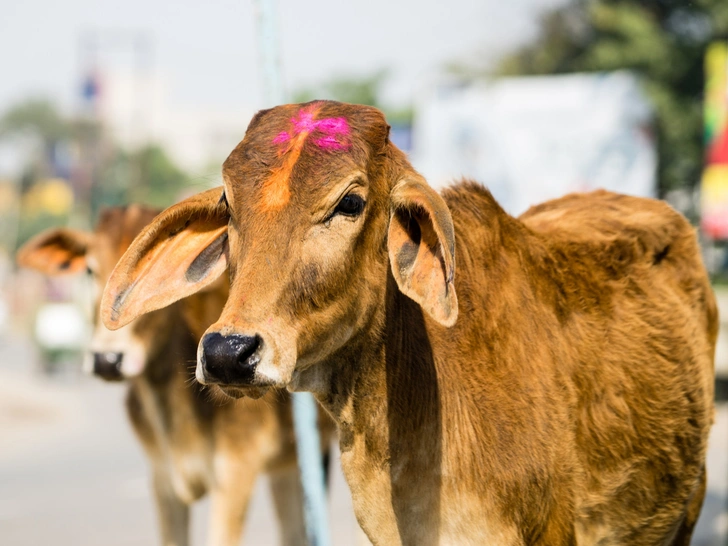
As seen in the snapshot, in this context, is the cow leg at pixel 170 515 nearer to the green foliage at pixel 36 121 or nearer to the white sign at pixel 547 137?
the white sign at pixel 547 137

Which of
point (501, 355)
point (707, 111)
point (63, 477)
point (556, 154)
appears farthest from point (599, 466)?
point (556, 154)

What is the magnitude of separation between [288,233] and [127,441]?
34.8 feet

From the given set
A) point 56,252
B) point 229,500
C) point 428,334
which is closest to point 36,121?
point 56,252

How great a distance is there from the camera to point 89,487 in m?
A: 10.3

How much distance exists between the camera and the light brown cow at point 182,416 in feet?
19.2

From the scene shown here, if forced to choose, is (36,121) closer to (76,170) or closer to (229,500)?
(76,170)

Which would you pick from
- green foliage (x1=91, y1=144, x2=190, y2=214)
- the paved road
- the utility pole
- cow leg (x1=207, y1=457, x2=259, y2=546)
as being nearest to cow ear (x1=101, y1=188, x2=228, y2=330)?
the utility pole

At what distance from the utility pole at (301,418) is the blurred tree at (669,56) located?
54.2ft

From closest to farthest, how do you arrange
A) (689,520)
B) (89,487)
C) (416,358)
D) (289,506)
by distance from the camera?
(416,358) → (689,520) → (289,506) → (89,487)

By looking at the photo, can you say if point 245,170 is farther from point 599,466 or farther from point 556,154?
point 556,154

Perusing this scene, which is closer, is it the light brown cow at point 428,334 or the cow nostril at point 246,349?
the cow nostril at point 246,349

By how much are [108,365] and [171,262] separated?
226 centimetres

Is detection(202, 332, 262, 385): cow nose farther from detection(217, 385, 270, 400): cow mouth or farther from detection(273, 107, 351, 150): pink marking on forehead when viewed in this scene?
detection(273, 107, 351, 150): pink marking on forehead

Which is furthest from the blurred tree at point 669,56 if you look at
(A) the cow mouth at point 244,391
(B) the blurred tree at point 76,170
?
(B) the blurred tree at point 76,170
